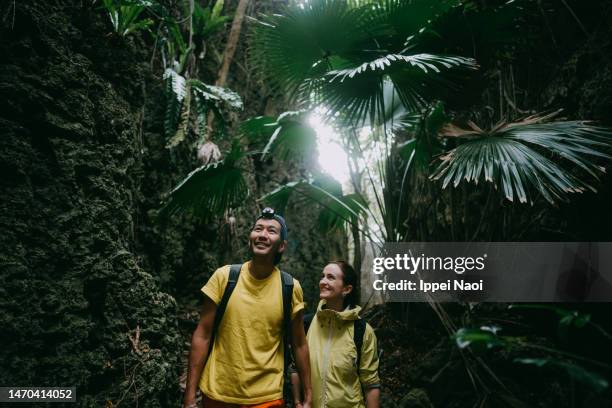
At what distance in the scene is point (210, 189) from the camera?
345 cm

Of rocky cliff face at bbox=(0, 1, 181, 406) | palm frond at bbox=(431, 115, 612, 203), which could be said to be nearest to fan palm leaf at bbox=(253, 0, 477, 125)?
palm frond at bbox=(431, 115, 612, 203)

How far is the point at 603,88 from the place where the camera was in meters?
3.01

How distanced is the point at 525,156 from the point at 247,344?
6.49ft

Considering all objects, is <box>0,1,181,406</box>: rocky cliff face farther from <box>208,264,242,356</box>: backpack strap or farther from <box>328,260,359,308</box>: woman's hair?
<box>328,260,359,308</box>: woman's hair

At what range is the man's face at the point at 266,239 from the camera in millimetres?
2197

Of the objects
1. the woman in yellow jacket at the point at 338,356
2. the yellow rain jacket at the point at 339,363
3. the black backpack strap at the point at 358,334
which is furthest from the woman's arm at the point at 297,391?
the black backpack strap at the point at 358,334

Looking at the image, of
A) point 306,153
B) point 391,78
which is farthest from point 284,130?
point 391,78

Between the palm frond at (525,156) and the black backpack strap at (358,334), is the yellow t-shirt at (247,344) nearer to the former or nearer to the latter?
the black backpack strap at (358,334)

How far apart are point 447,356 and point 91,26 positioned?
12.5ft

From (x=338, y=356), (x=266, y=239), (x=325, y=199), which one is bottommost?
(x=338, y=356)

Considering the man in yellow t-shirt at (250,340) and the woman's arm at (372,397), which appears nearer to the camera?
the man in yellow t-shirt at (250,340)

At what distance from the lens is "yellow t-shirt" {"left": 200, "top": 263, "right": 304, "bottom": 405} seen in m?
1.96

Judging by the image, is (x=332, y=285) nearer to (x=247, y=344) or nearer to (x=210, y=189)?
(x=247, y=344)

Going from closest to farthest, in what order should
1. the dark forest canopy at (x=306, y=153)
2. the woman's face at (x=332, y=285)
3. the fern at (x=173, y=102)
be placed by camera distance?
the dark forest canopy at (x=306, y=153), the woman's face at (x=332, y=285), the fern at (x=173, y=102)
